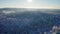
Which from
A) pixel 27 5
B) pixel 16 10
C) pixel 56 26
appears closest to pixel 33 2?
pixel 27 5

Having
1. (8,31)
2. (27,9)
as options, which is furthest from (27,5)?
(8,31)

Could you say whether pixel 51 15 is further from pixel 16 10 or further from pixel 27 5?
pixel 16 10

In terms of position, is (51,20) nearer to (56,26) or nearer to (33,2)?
(56,26)

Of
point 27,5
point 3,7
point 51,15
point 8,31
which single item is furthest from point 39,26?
point 3,7

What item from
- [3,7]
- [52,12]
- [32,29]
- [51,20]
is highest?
[3,7]

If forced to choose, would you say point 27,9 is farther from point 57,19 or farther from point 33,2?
point 57,19

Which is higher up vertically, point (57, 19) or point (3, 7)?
point (3, 7)

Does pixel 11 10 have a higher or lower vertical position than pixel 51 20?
higher
